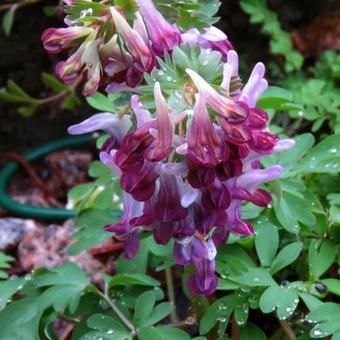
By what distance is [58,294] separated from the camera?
49.8 inches

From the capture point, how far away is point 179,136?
39.0 inches

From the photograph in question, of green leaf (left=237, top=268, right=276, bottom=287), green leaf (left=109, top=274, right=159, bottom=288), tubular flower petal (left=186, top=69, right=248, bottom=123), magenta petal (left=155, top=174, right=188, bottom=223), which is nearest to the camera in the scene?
tubular flower petal (left=186, top=69, right=248, bottom=123)

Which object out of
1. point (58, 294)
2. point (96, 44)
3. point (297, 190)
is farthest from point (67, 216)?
point (96, 44)

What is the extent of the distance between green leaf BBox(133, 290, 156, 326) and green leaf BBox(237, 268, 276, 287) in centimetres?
16

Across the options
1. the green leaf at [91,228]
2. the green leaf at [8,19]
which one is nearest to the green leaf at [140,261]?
the green leaf at [91,228]

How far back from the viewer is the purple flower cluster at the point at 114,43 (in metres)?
0.99

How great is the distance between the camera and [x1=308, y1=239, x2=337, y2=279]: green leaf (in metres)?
1.21

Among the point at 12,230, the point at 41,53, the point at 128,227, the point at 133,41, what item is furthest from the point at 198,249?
the point at 41,53

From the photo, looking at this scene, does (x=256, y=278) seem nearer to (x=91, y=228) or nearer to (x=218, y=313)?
(x=218, y=313)

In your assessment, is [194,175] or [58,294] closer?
[194,175]

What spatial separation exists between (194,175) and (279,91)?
47cm

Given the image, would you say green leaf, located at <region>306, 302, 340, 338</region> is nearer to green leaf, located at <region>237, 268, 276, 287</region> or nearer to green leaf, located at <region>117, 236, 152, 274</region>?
green leaf, located at <region>237, 268, 276, 287</region>

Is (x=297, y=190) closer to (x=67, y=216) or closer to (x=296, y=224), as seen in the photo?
(x=296, y=224)

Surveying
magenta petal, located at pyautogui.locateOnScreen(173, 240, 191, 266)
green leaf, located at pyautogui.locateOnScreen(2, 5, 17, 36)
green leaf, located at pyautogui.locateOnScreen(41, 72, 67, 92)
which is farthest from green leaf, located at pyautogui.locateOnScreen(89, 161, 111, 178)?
green leaf, located at pyautogui.locateOnScreen(2, 5, 17, 36)
